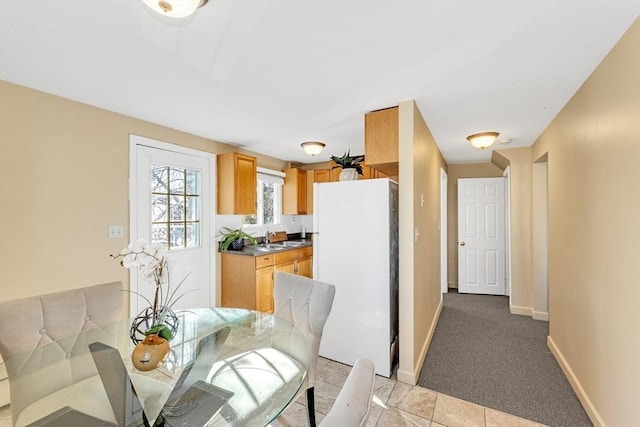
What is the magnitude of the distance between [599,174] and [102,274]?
373 centimetres

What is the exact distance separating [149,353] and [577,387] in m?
2.83

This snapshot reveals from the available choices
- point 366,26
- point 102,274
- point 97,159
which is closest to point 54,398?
point 102,274

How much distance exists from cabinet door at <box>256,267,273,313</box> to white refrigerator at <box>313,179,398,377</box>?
960 mm

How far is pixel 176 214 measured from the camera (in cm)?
314

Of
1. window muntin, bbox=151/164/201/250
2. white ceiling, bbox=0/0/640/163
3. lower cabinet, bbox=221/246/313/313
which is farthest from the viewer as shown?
lower cabinet, bbox=221/246/313/313

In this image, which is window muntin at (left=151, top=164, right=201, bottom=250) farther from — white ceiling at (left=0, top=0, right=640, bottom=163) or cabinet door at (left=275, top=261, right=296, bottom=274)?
cabinet door at (left=275, top=261, right=296, bottom=274)

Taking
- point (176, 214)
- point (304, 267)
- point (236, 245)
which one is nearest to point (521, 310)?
point (304, 267)

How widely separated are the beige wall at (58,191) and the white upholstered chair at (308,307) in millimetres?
1650

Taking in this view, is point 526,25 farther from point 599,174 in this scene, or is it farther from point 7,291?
point 7,291

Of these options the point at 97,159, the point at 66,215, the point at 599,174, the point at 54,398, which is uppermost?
the point at 97,159

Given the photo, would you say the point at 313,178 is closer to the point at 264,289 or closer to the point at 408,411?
the point at 264,289

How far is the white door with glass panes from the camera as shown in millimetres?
2719

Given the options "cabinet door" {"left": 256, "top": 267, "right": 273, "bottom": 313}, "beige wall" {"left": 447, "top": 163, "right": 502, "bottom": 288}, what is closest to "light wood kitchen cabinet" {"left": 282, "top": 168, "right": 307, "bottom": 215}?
"cabinet door" {"left": 256, "top": 267, "right": 273, "bottom": 313}

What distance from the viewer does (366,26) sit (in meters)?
1.38
